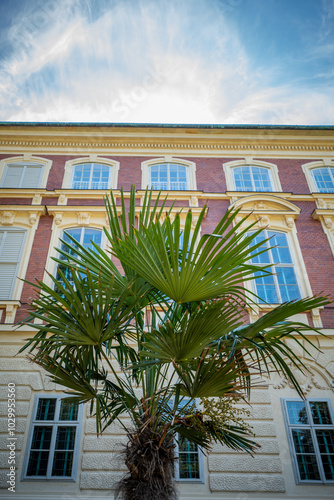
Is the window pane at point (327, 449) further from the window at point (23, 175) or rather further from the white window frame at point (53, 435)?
the window at point (23, 175)

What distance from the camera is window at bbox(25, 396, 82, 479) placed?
7.58 m

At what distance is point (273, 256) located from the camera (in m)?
10.6

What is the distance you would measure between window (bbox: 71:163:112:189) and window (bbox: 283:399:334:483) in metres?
8.27

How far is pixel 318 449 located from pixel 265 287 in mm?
3955

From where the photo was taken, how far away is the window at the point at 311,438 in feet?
24.9

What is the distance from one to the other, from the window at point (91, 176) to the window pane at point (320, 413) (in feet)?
27.7

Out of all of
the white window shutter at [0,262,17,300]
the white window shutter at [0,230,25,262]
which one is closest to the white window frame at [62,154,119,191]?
the white window shutter at [0,230,25,262]

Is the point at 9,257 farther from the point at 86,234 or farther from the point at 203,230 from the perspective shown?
the point at 203,230

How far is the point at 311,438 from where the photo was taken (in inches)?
312

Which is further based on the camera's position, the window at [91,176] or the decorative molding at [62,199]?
the window at [91,176]

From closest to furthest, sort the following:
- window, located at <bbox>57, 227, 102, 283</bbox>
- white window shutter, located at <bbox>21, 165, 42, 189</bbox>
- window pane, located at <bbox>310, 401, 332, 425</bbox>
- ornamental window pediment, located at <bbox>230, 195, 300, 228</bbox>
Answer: window pane, located at <bbox>310, 401, 332, 425</bbox>
window, located at <bbox>57, 227, 102, 283</bbox>
ornamental window pediment, located at <bbox>230, 195, 300, 228</bbox>
white window shutter, located at <bbox>21, 165, 42, 189</bbox>

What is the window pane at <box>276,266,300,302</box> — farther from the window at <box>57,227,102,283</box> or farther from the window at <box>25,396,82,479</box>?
the window at <box>25,396,82,479</box>

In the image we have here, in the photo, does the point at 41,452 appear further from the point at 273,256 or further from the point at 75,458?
the point at 273,256

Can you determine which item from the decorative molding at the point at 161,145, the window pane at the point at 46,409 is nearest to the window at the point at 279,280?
the decorative molding at the point at 161,145
